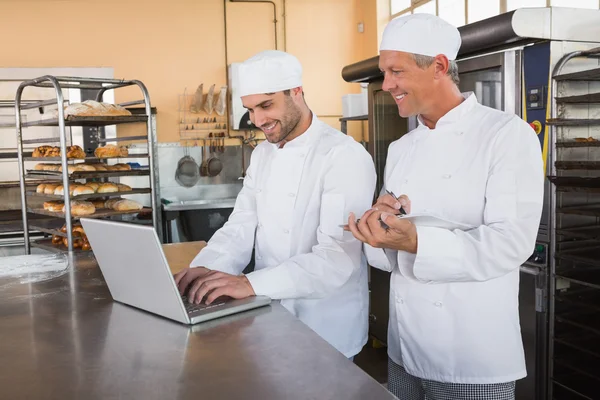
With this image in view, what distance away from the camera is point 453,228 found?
5.08 feet

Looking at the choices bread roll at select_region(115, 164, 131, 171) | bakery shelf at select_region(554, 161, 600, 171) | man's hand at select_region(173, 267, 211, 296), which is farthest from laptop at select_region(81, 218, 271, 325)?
bread roll at select_region(115, 164, 131, 171)

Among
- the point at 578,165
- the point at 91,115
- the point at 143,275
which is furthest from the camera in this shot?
the point at 91,115

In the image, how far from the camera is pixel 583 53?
2664 mm

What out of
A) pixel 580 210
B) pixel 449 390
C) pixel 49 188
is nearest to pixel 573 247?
pixel 580 210

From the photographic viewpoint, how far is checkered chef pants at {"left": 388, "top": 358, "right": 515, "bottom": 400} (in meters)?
1.70

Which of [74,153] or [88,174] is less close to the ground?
[74,153]

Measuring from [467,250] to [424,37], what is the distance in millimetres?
619

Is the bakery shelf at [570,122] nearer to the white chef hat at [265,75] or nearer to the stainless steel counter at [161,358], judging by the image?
the white chef hat at [265,75]

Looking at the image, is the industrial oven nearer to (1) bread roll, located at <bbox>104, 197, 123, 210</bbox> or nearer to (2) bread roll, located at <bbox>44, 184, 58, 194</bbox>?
(1) bread roll, located at <bbox>104, 197, 123, 210</bbox>

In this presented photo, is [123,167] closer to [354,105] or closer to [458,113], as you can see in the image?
[354,105]

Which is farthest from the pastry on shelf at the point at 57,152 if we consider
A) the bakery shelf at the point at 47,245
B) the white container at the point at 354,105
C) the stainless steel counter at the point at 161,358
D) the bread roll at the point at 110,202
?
the stainless steel counter at the point at 161,358

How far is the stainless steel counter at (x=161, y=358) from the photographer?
1046mm

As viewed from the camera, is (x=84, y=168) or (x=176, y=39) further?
(x=176, y=39)

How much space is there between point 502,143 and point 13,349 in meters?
1.27
